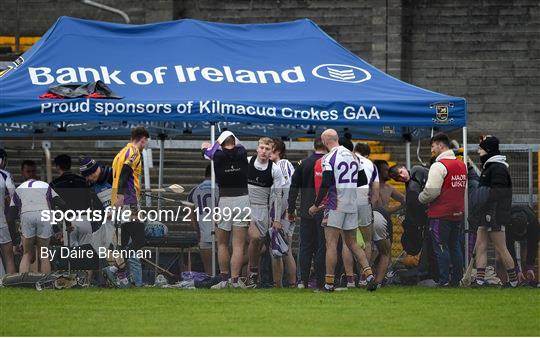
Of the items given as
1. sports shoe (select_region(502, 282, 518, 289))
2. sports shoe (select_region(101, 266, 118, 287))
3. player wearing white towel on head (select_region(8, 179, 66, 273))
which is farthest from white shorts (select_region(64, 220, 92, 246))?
sports shoe (select_region(502, 282, 518, 289))

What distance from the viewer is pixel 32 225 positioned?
58.6 ft

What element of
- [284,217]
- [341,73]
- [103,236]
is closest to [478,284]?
[284,217]

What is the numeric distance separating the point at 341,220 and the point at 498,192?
2385 mm

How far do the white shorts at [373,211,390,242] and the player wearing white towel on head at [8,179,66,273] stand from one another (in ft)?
12.7

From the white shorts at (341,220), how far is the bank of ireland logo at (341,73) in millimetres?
3360

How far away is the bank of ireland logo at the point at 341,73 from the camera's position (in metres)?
19.9

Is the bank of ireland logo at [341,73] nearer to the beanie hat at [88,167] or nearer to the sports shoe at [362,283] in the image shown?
the sports shoe at [362,283]

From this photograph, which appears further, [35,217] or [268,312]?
[35,217]

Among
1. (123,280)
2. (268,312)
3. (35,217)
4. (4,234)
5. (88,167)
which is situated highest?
(88,167)

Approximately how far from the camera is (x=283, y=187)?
58.8 feet

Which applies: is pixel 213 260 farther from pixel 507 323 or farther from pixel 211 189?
pixel 507 323

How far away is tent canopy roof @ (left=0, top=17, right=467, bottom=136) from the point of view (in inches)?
725

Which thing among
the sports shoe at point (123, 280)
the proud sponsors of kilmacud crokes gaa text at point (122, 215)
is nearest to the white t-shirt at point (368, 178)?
the proud sponsors of kilmacud crokes gaa text at point (122, 215)

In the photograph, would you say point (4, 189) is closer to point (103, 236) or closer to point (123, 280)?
point (103, 236)
